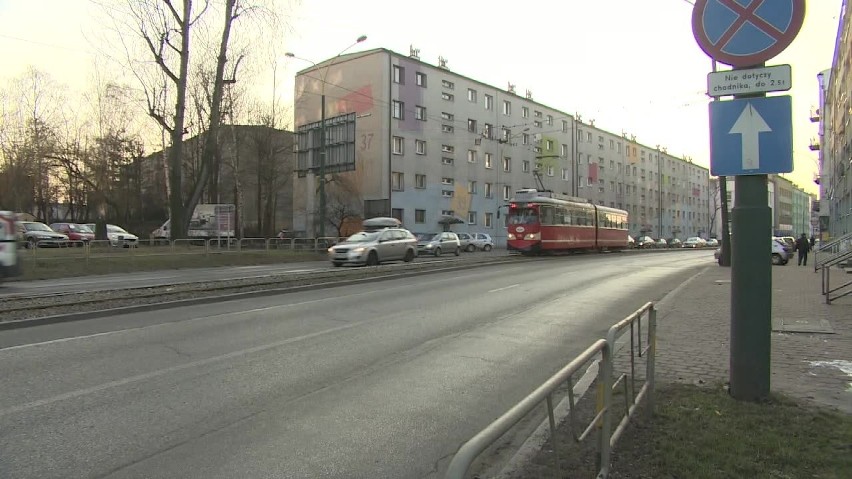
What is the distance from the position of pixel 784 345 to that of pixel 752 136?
440 centimetres

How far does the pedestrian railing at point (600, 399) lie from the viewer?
77.5 inches

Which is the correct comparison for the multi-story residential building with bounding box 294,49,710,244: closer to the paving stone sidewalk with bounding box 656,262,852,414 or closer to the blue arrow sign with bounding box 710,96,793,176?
the paving stone sidewalk with bounding box 656,262,852,414

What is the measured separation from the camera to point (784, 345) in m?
7.46

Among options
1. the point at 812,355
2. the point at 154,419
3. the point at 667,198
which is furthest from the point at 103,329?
the point at 667,198

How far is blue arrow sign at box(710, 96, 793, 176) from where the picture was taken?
14.2 ft

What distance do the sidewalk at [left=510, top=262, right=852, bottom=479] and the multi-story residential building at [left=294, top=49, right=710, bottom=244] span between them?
33.1 m

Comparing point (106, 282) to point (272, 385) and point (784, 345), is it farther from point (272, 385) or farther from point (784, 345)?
point (784, 345)

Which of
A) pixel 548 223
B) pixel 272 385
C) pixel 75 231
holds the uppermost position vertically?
pixel 548 223

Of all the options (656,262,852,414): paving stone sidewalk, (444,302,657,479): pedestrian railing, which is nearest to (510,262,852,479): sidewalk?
(656,262,852,414): paving stone sidewalk

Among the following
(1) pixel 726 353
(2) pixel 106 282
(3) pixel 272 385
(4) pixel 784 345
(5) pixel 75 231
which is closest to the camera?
(3) pixel 272 385

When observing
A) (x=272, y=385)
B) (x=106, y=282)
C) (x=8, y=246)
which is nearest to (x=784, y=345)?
(x=272, y=385)

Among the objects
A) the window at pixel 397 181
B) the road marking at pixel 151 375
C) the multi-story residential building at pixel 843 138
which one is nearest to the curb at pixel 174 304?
the road marking at pixel 151 375

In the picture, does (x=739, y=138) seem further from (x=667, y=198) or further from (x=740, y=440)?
(x=667, y=198)

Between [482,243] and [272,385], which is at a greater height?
[482,243]
